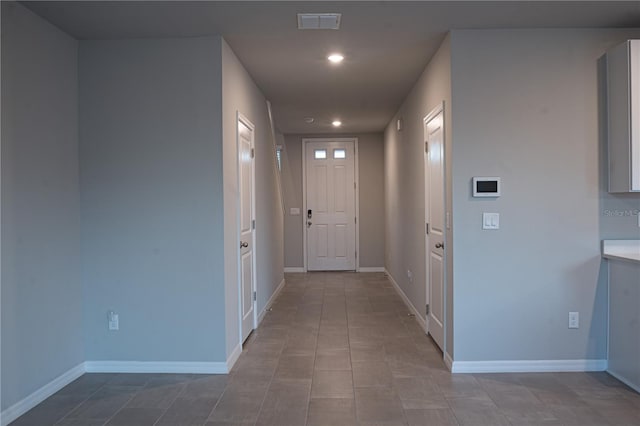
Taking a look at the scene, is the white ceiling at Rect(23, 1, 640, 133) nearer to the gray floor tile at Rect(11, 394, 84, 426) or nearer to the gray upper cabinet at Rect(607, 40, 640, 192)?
the gray upper cabinet at Rect(607, 40, 640, 192)

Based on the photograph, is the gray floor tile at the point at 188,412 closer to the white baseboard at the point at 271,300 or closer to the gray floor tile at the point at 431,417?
the gray floor tile at the point at 431,417

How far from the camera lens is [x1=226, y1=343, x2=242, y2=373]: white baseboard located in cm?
355

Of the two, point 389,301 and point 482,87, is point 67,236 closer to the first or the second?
point 482,87

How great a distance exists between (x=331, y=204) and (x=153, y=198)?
17.3 ft

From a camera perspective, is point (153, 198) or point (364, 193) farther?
point (364, 193)

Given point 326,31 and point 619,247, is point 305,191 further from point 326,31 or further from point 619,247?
point 619,247

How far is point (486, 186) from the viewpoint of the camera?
3.41 metres

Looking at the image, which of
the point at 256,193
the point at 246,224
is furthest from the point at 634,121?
the point at 256,193

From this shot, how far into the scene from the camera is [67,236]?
11.1 ft

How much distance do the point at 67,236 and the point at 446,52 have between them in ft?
10.3

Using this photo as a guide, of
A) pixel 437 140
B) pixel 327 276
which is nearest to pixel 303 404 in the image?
pixel 437 140

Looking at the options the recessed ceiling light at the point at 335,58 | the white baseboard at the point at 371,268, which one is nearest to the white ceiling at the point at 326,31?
the recessed ceiling light at the point at 335,58

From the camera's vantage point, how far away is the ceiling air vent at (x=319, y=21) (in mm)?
3059

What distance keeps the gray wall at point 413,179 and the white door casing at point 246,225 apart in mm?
1705
